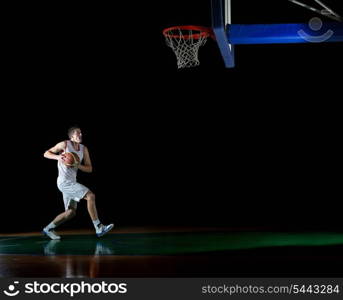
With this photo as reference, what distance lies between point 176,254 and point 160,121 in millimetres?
8290

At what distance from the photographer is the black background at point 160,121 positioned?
12.7 m

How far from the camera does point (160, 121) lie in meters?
14.3

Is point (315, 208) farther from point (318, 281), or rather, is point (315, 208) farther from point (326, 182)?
point (318, 281)

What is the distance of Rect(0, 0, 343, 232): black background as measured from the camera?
41.6ft

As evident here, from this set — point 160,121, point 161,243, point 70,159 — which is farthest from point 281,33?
point 160,121

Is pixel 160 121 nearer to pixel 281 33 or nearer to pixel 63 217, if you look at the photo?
pixel 63 217

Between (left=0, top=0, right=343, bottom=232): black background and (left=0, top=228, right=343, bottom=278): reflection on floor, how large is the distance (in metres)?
3.87

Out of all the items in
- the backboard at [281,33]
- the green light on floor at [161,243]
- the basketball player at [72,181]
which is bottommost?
the green light on floor at [161,243]

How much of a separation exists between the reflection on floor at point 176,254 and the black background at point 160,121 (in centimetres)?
387

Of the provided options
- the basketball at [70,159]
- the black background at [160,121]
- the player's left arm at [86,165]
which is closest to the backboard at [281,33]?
the player's left arm at [86,165]

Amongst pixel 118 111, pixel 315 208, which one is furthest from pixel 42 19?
pixel 315 208

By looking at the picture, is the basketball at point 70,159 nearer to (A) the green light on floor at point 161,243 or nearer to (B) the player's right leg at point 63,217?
(B) the player's right leg at point 63,217

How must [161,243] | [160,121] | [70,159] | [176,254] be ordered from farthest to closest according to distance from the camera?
[160,121], [70,159], [161,243], [176,254]

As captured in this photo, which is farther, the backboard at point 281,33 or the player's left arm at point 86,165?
the player's left arm at point 86,165
